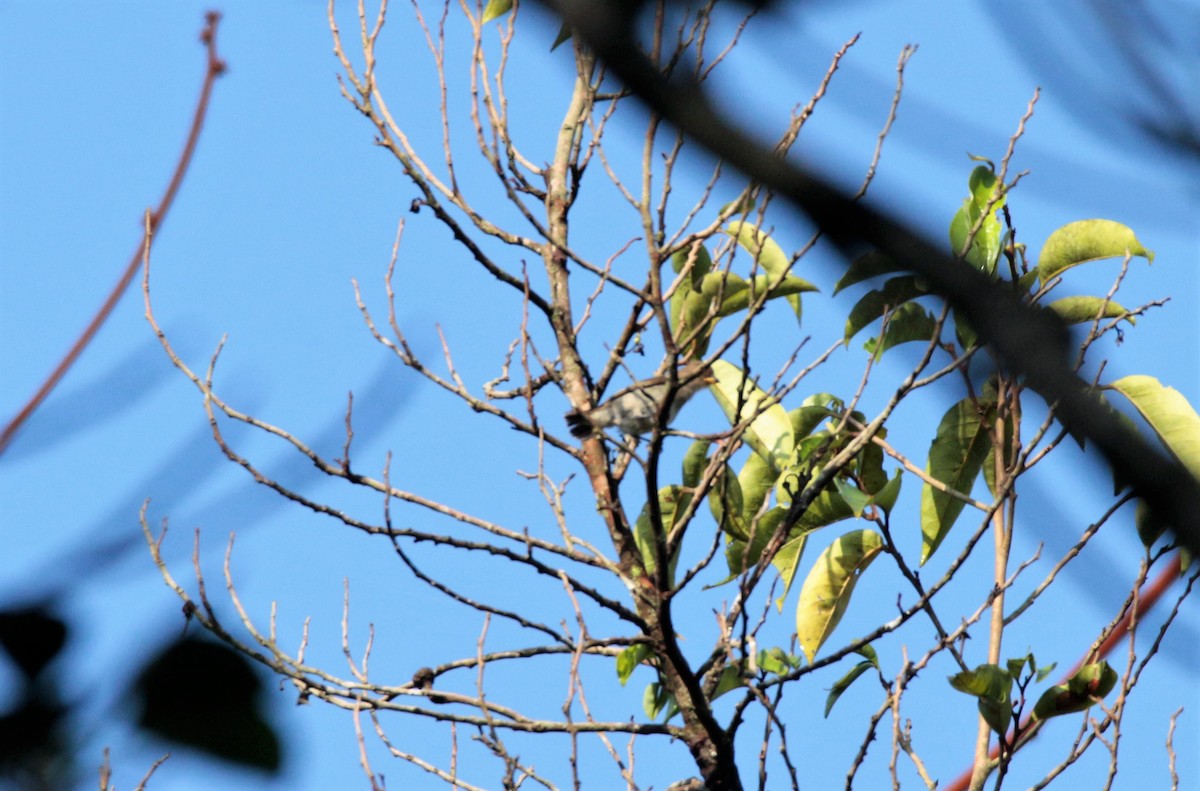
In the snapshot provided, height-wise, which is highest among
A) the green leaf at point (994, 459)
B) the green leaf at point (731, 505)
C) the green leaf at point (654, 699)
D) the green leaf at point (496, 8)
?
the green leaf at point (496, 8)

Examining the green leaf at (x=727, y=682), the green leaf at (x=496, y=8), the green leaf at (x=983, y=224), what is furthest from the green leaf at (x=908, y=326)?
the green leaf at (x=496, y=8)

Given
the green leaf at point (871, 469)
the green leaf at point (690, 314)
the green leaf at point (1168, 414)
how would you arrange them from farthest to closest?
1. the green leaf at point (871, 469)
2. the green leaf at point (690, 314)
3. the green leaf at point (1168, 414)

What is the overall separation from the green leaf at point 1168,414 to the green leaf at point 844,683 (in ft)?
A: 3.64

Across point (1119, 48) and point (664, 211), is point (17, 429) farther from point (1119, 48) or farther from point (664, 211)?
point (664, 211)

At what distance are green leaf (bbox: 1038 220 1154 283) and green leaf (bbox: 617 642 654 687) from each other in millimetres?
1743

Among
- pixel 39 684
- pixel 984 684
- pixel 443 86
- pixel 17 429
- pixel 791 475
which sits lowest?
pixel 39 684

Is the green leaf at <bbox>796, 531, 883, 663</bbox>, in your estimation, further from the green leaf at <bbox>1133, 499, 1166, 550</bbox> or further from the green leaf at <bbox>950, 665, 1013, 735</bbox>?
the green leaf at <bbox>1133, 499, 1166, 550</bbox>

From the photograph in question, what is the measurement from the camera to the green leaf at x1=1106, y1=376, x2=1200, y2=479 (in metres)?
3.61

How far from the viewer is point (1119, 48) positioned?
146cm

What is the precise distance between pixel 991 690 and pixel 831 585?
2.19 ft

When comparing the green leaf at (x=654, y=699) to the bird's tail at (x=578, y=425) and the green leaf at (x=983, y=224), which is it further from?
the green leaf at (x=983, y=224)

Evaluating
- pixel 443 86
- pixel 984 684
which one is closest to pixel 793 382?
pixel 984 684

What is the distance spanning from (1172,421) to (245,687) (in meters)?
3.40

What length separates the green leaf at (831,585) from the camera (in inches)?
156
